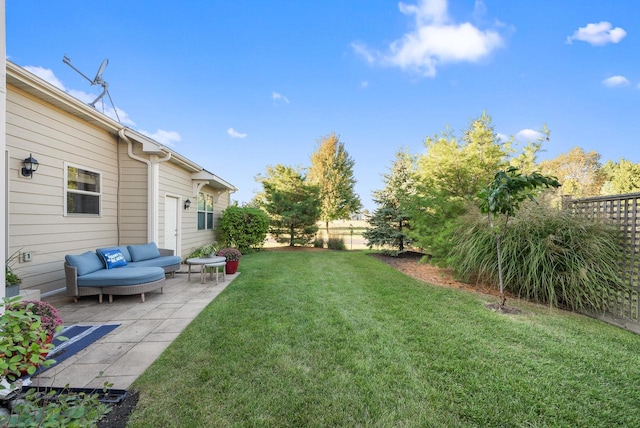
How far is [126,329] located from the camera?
3.37 m

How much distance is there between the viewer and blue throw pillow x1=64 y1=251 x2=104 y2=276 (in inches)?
170

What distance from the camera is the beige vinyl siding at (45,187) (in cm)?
406

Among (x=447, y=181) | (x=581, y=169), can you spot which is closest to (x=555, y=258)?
(x=447, y=181)

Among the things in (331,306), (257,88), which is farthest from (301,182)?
(331,306)

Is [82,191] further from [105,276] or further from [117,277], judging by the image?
[117,277]

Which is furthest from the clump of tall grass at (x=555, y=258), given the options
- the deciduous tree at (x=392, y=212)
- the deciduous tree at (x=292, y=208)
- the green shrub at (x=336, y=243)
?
the deciduous tree at (x=292, y=208)

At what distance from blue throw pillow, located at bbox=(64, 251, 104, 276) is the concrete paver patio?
537 mm

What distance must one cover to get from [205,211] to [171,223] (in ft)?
8.83

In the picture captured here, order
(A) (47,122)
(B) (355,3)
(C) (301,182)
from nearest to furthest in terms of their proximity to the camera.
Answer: (A) (47,122), (B) (355,3), (C) (301,182)

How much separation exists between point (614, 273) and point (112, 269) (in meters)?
8.06

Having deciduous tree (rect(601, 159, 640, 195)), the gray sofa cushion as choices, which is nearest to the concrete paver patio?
the gray sofa cushion

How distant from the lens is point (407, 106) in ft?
35.4

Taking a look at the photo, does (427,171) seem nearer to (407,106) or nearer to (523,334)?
(407,106)

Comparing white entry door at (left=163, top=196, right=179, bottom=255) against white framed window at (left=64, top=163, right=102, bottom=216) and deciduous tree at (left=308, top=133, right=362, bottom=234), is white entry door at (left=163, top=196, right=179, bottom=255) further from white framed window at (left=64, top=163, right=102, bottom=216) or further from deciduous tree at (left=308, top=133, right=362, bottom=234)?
deciduous tree at (left=308, top=133, right=362, bottom=234)
